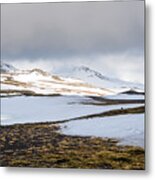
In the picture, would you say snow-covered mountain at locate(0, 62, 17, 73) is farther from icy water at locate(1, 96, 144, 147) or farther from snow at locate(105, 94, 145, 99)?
snow at locate(105, 94, 145, 99)

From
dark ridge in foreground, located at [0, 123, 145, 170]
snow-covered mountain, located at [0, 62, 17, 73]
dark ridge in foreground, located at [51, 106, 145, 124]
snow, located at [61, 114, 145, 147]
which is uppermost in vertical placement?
snow-covered mountain, located at [0, 62, 17, 73]

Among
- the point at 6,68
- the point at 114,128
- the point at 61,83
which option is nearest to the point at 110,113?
the point at 114,128

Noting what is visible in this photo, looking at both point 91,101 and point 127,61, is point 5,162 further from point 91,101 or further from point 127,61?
point 127,61

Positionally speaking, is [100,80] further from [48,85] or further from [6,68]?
[6,68]

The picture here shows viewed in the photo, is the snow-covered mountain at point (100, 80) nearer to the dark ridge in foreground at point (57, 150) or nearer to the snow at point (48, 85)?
the snow at point (48, 85)

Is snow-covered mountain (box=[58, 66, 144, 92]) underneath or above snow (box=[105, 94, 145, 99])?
above

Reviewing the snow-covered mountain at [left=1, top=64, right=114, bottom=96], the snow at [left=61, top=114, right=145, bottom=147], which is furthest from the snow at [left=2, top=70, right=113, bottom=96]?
the snow at [left=61, top=114, right=145, bottom=147]
